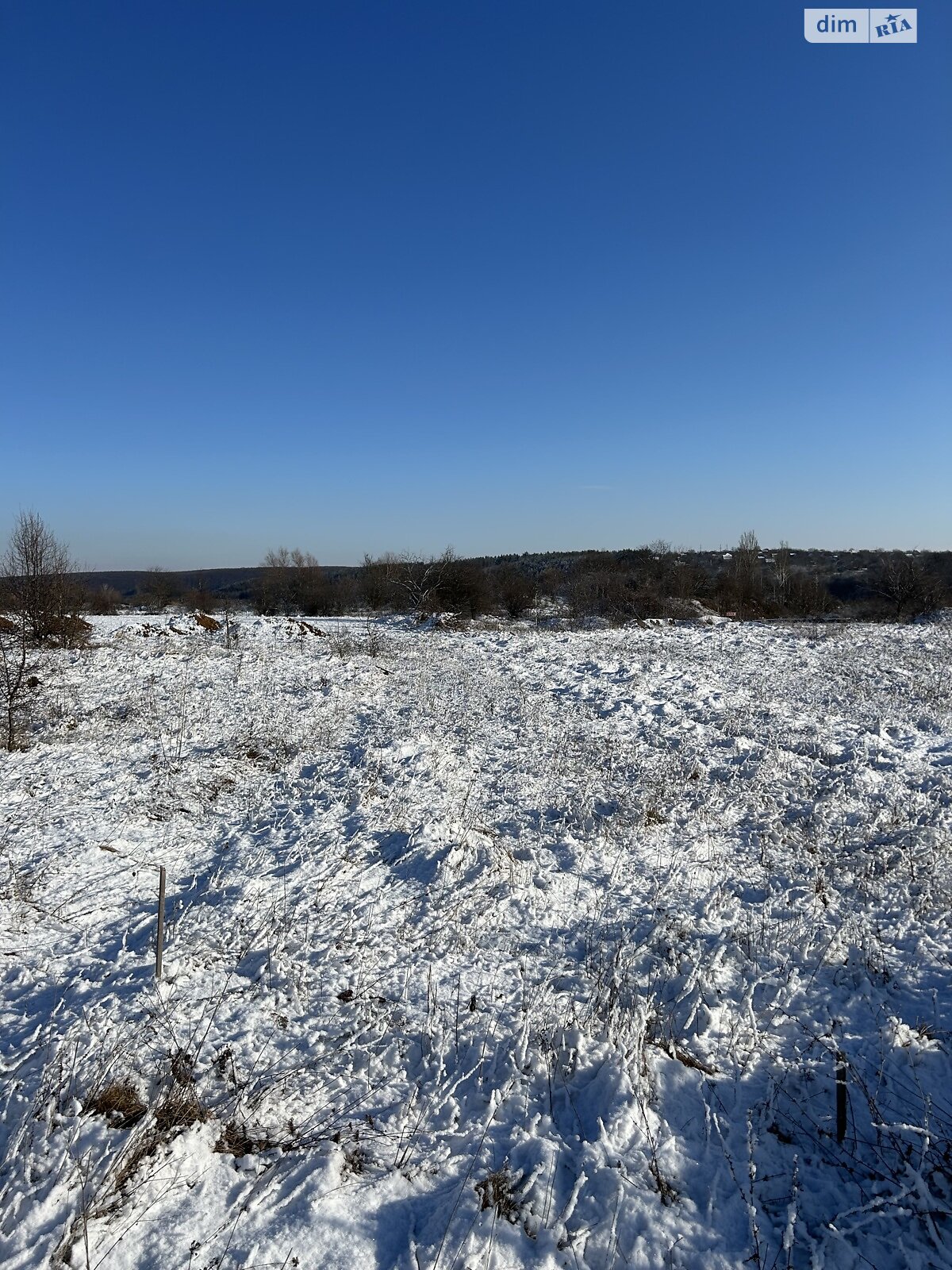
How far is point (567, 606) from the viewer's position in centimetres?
3359

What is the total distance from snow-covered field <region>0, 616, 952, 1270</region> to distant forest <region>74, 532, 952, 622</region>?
763 inches

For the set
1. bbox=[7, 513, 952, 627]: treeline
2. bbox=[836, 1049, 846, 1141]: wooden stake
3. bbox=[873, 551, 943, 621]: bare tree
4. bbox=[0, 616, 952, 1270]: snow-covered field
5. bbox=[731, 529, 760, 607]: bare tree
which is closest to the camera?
bbox=[0, 616, 952, 1270]: snow-covered field

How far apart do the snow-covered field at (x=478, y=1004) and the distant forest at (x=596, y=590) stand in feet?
63.6

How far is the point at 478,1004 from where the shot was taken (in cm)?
386

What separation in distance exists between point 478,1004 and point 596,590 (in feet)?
99.8

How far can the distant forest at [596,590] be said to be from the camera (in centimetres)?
3033

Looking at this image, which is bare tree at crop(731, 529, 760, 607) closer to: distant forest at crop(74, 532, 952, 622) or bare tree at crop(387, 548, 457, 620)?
distant forest at crop(74, 532, 952, 622)

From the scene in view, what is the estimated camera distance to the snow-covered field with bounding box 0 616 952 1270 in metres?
2.53

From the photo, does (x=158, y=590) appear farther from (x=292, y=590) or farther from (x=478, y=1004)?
(x=478, y=1004)

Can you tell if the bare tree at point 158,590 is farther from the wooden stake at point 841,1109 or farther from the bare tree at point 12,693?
the wooden stake at point 841,1109

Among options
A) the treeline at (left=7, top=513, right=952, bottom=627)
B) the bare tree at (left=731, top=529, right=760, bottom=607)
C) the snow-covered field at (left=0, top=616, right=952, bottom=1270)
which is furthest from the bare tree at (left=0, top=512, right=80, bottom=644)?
the bare tree at (left=731, top=529, right=760, bottom=607)

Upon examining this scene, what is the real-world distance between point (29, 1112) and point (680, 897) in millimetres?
4474

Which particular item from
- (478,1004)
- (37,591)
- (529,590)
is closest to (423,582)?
(529,590)

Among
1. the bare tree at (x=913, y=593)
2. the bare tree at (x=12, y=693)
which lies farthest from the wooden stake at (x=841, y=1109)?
the bare tree at (x=913, y=593)
